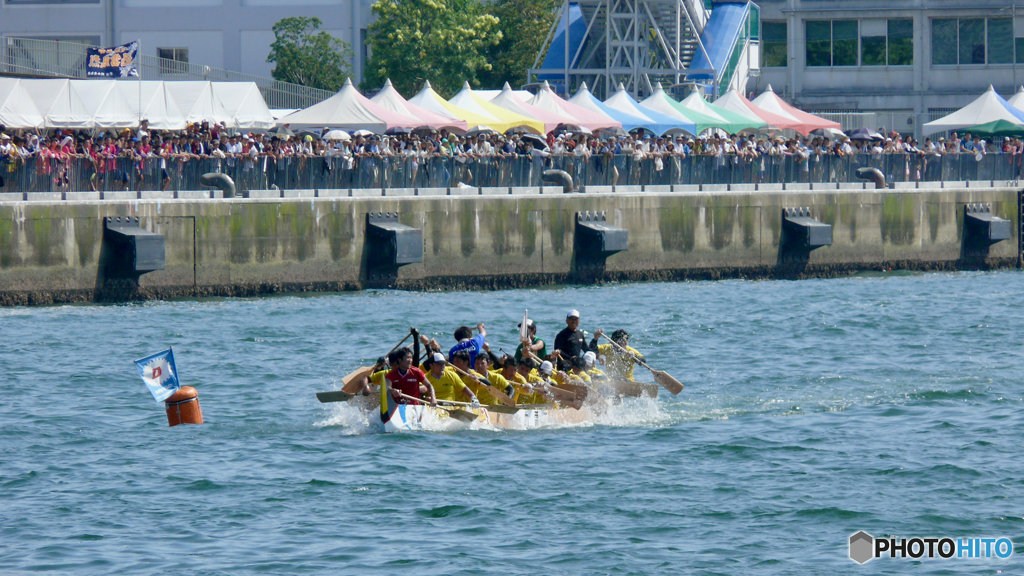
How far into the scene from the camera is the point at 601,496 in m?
15.5

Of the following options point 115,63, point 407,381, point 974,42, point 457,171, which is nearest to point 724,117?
point 457,171

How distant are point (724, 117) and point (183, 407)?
84.3 feet

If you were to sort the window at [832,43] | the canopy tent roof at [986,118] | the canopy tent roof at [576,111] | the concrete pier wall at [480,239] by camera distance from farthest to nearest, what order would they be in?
the window at [832,43] < the canopy tent roof at [986,118] < the canopy tent roof at [576,111] < the concrete pier wall at [480,239]

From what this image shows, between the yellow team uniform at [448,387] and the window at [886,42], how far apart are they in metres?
48.1

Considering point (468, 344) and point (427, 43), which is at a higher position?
point (427, 43)

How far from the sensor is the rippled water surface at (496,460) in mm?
13570

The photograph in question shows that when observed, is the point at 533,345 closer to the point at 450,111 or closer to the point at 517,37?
the point at 450,111

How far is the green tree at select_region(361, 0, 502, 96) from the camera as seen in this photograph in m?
57.6

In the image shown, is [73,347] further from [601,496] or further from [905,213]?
[905,213]

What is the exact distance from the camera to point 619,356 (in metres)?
21.2

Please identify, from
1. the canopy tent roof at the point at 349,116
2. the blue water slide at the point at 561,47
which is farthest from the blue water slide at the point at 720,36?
the canopy tent roof at the point at 349,116

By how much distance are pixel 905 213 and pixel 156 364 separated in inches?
1006

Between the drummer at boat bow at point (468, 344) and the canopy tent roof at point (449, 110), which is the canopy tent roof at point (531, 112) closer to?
the canopy tent roof at point (449, 110)

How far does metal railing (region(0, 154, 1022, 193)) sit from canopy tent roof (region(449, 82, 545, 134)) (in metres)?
2.73
